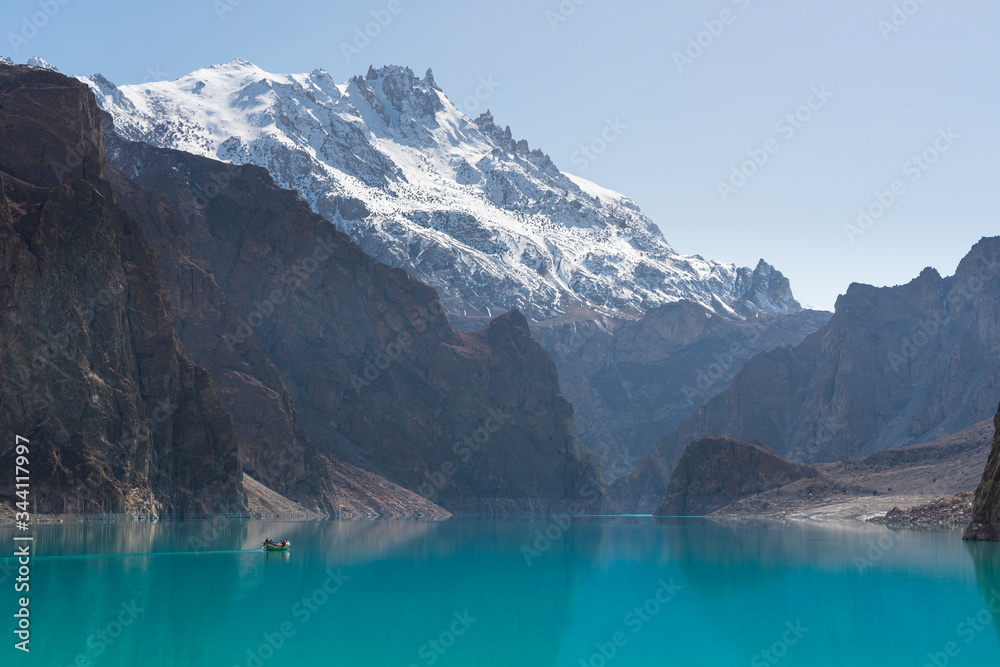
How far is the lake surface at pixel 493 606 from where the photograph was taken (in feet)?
131

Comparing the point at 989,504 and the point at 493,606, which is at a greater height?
the point at 989,504

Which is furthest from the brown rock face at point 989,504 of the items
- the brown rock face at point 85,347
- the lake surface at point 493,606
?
the brown rock face at point 85,347

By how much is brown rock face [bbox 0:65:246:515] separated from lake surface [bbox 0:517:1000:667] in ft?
80.3

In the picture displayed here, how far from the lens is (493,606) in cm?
5441

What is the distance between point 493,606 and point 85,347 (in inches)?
3331

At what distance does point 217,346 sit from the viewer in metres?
185

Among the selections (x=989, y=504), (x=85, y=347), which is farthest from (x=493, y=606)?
(x=85, y=347)

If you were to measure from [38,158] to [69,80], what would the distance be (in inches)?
632

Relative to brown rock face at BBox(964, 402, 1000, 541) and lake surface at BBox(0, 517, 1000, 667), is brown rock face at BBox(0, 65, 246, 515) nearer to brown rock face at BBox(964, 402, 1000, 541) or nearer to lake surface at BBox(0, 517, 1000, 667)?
lake surface at BBox(0, 517, 1000, 667)

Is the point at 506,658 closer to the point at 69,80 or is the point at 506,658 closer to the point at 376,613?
the point at 376,613

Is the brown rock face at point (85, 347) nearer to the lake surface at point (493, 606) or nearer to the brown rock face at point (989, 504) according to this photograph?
the lake surface at point (493, 606)

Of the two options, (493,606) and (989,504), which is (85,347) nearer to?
(493,606)

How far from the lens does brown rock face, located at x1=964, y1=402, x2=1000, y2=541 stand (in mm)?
89500

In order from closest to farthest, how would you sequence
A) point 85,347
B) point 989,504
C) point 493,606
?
point 493,606, point 989,504, point 85,347
